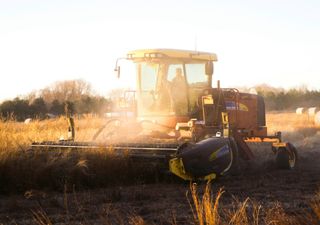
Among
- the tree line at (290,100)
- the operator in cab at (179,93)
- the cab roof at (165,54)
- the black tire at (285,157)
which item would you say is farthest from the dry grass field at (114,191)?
the tree line at (290,100)

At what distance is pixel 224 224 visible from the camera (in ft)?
16.3

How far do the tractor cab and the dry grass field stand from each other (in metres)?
2.29

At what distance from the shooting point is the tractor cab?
12938mm

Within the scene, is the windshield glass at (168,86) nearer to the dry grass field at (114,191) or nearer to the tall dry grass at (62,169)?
the dry grass field at (114,191)

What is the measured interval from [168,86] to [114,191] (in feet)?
16.8

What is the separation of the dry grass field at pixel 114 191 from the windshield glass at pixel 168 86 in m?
2.40

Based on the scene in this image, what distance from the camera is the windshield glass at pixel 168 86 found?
42.7 ft

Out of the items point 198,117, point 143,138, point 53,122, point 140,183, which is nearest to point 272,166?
point 198,117

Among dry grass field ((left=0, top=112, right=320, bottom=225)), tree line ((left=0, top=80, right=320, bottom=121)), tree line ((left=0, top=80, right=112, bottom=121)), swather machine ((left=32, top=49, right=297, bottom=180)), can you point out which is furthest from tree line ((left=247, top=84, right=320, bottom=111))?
dry grass field ((left=0, top=112, right=320, bottom=225))

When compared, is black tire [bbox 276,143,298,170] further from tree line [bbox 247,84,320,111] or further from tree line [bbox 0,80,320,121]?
tree line [bbox 247,84,320,111]

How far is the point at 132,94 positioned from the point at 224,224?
8866 mm

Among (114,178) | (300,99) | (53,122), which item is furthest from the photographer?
(300,99)

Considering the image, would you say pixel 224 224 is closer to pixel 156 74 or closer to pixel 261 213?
pixel 261 213

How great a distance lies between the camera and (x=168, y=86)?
43.2ft
